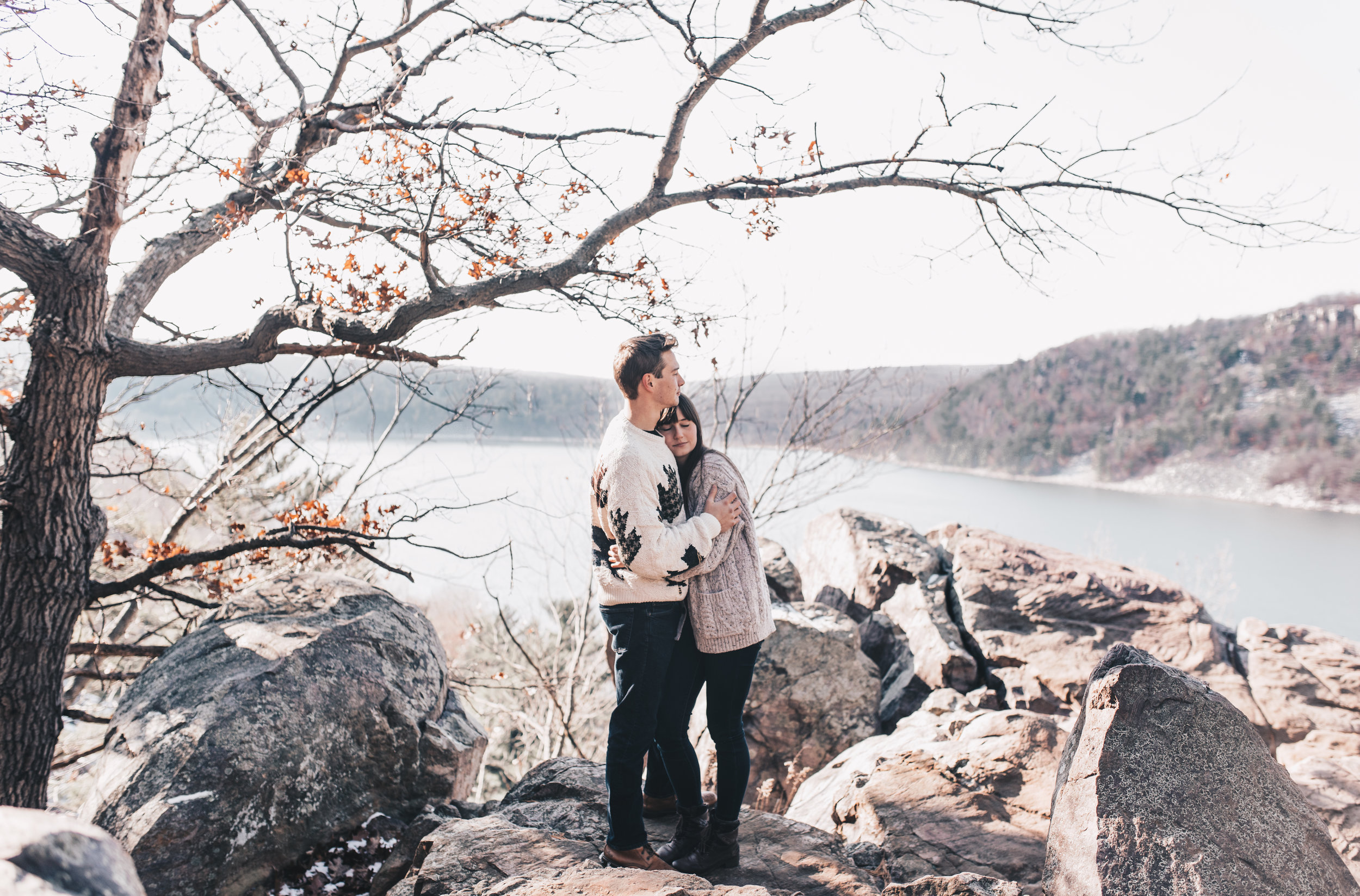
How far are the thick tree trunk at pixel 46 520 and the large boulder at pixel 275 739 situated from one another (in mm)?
613

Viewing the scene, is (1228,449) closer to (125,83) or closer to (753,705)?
(753,705)

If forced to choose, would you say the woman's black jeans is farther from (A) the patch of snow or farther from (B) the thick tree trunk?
(A) the patch of snow

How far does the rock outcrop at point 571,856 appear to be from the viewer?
2.32 m

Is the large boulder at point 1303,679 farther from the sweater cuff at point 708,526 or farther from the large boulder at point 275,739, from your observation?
the large boulder at point 275,739

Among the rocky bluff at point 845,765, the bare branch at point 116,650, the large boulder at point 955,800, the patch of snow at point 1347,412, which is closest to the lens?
the rocky bluff at point 845,765

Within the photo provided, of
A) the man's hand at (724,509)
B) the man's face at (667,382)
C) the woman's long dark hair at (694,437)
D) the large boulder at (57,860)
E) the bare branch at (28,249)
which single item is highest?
the bare branch at (28,249)

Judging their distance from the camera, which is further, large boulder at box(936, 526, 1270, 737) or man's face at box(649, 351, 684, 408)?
large boulder at box(936, 526, 1270, 737)

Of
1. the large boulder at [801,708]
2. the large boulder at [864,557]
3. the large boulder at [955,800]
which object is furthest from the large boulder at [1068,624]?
the large boulder at [955,800]

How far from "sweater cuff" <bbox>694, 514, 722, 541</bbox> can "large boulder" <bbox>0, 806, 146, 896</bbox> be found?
5.42ft

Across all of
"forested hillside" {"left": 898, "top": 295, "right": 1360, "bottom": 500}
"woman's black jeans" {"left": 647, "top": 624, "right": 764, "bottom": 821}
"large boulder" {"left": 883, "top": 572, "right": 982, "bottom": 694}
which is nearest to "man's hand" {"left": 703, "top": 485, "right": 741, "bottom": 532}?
"woman's black jeans" {"left": 647, "top": 624, "right": 764, "bottom": 821}

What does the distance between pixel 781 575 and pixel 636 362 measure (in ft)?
15.3

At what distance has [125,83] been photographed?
12.6ft

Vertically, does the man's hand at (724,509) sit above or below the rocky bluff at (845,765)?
above

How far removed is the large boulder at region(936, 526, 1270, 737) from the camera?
5344 mm
